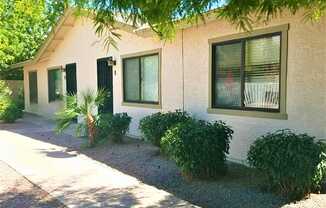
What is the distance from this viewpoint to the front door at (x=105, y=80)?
48.4 feet

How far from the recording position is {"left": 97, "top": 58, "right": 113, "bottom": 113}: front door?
14.8m

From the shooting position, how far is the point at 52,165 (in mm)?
9180

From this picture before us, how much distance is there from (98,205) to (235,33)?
15.4 ft

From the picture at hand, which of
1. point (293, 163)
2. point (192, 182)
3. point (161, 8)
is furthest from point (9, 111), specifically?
point (161, 8)

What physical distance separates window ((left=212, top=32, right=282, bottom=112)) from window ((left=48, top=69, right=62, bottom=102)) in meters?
12.3

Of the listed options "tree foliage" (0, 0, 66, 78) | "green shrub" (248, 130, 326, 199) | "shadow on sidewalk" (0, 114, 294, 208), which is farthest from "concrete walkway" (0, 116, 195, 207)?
"tree foliage" (0, 0, 66, 78)

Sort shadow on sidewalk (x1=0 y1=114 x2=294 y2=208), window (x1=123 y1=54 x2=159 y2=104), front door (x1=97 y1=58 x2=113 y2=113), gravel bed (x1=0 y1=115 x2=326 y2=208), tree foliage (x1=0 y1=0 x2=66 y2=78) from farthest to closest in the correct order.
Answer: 1. tree foliage (x1=0 y1=0 x2=66 y2=78)
2. front door (x1=97 y1=58 x2=113 y2=113)
3. window (x1=123 y1=54 x2=159 y2=104)
4. shadow on sidewalk (x1=0 y1=114 x2=294 y2=208)
5. gravel bed (x1=0 y1=115 x2=326 y2=208)

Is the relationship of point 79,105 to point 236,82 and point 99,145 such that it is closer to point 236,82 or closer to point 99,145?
point 99,145

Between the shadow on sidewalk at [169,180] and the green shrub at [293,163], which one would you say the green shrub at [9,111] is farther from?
the green shrub at [293,163]

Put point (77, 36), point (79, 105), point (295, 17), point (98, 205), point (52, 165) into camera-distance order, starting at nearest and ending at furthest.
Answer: point (98, 205) < point (295, 17) < point (52, 165) < point (79, 105) < point (77, 36)

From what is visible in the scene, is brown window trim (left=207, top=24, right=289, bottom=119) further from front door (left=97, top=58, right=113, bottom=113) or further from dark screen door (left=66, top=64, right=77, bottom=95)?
dark screen door (left=66, top=64, right=77, bottom=95)

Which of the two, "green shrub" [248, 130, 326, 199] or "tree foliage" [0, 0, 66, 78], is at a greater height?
"tree foliage" [0, 0, 66, 78]

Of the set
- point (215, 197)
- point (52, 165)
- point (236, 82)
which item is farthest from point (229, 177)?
point (52, 165)

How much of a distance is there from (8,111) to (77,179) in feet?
40.3
